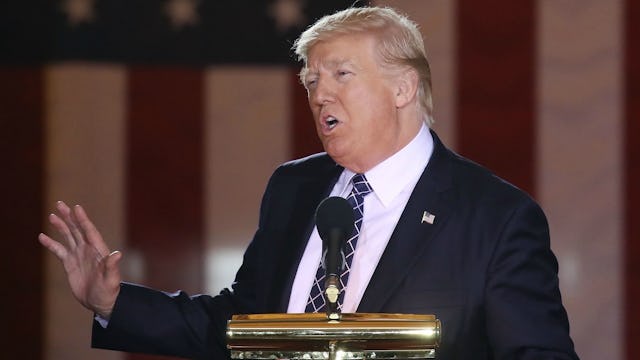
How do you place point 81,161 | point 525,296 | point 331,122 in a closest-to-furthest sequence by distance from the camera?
point 525,296 → point 331,122 → point 81,161

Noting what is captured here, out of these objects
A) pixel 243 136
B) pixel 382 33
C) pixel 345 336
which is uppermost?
pixel 382 33

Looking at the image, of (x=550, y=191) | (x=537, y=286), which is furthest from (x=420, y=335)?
(x=550, y=191)

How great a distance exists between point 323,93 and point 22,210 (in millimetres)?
1653

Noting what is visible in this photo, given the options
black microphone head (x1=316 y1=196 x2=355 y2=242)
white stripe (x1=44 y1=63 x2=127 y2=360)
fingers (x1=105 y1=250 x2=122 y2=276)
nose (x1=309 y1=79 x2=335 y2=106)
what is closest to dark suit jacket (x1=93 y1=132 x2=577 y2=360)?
fingers (x1=105 y1=250 x2=122 y2=276)

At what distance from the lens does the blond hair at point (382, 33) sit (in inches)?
82.1

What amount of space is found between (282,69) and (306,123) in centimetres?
18

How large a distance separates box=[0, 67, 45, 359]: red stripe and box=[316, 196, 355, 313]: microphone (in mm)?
1991

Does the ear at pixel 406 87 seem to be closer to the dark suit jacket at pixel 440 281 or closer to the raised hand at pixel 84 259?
the dark suit jacket at pixel 440 281

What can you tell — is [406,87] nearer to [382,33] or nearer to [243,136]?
[382,33]

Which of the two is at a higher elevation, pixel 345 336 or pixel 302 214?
pixel 302 214

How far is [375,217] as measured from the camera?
2086mm

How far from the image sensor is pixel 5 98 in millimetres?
3461

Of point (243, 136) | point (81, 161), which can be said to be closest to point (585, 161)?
point (243, 136)

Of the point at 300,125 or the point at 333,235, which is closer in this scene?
the point at 333,235
